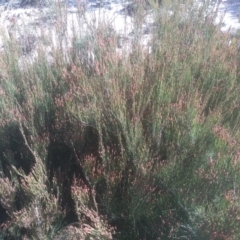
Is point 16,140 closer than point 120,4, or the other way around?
point 16,140

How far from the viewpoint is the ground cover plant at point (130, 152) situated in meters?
2.71

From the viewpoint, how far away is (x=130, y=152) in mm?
2947

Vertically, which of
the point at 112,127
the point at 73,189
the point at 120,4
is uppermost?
the point at 112,127

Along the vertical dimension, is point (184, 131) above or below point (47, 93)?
above

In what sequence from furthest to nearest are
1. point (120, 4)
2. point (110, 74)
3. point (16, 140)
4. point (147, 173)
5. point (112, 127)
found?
point (120, 4) → point (16, 140) → point (110, 74) → point (112, 127) → point (147, 173)

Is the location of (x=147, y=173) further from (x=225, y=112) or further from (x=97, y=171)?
(x=225, y=112)

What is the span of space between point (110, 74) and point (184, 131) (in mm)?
874

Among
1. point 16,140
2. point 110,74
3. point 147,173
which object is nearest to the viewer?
point 147,173

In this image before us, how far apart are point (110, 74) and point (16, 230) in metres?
1.44

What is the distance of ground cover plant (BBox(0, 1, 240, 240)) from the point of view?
271 cm

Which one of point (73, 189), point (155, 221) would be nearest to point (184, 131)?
point (155, 221)

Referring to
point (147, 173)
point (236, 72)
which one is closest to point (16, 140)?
point (147, 173)

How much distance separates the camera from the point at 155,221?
9.48ft

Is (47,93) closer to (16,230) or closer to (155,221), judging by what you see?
(16,230)
